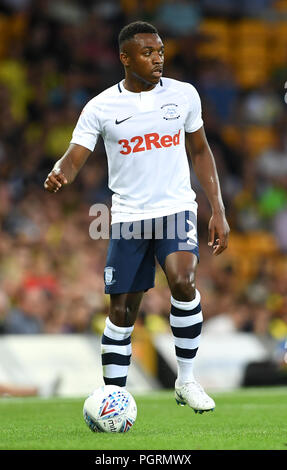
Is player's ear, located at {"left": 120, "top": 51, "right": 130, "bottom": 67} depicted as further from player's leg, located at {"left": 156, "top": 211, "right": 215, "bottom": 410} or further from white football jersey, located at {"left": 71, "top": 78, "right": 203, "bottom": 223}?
player's leg, located at {"left": 156, "top": 211, "right": 215, "bottom": 410}

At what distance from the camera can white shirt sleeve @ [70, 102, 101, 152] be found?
21.9 feet

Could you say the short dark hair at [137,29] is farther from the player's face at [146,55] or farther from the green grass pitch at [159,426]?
the green grass pitch at [159,426]

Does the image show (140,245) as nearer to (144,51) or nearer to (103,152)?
(144,51)

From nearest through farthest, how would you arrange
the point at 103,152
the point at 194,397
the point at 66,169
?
the point at 66,169, the point at 194,397, the point at 103,152

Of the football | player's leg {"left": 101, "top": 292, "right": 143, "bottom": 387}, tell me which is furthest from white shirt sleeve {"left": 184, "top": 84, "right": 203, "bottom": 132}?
the football

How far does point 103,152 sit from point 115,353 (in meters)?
9.20

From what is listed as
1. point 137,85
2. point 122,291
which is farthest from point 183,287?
point 137,85

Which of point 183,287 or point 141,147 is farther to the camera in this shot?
point 141,147

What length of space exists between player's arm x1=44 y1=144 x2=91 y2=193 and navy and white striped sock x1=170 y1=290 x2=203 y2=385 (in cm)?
105

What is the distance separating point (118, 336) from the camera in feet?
22.1

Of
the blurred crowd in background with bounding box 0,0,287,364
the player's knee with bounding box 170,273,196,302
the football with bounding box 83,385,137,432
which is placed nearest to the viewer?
the football with bounding box 83,385,137,432

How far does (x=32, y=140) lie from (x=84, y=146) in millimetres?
8735

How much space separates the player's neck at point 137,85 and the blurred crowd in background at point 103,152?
5499 mm
